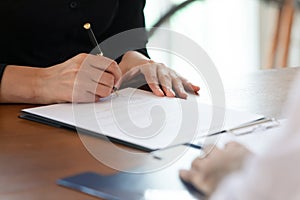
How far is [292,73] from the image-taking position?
1446mm

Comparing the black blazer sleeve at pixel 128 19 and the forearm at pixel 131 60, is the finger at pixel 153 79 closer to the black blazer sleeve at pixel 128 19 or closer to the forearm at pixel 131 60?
the forearm at pixel 131 60

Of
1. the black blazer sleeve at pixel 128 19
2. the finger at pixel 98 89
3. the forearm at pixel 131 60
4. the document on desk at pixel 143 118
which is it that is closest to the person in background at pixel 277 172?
the document on desk at pixel 143 118

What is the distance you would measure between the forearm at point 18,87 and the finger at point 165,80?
27 cm

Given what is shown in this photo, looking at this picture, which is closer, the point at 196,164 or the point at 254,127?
the point at 196,164

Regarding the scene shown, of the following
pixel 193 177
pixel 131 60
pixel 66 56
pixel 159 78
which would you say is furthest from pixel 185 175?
pixel 66 56

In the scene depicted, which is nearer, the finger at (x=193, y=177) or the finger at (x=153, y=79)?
the finger at (x=193, y=177)

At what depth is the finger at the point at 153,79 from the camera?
1147 millimetres

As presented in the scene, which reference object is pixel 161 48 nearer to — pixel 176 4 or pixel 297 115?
pixel 176 4

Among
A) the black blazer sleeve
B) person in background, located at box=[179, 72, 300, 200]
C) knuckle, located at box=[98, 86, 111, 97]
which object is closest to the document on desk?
knuckle, located at box=[98, 86, 111, 97]

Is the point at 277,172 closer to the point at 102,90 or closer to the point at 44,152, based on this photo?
the point at 44,152

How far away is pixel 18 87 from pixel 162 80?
31 centimetres

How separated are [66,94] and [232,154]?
52 centimetres

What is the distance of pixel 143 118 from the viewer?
967 millimetres

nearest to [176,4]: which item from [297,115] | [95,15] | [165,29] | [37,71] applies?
[165,29]
